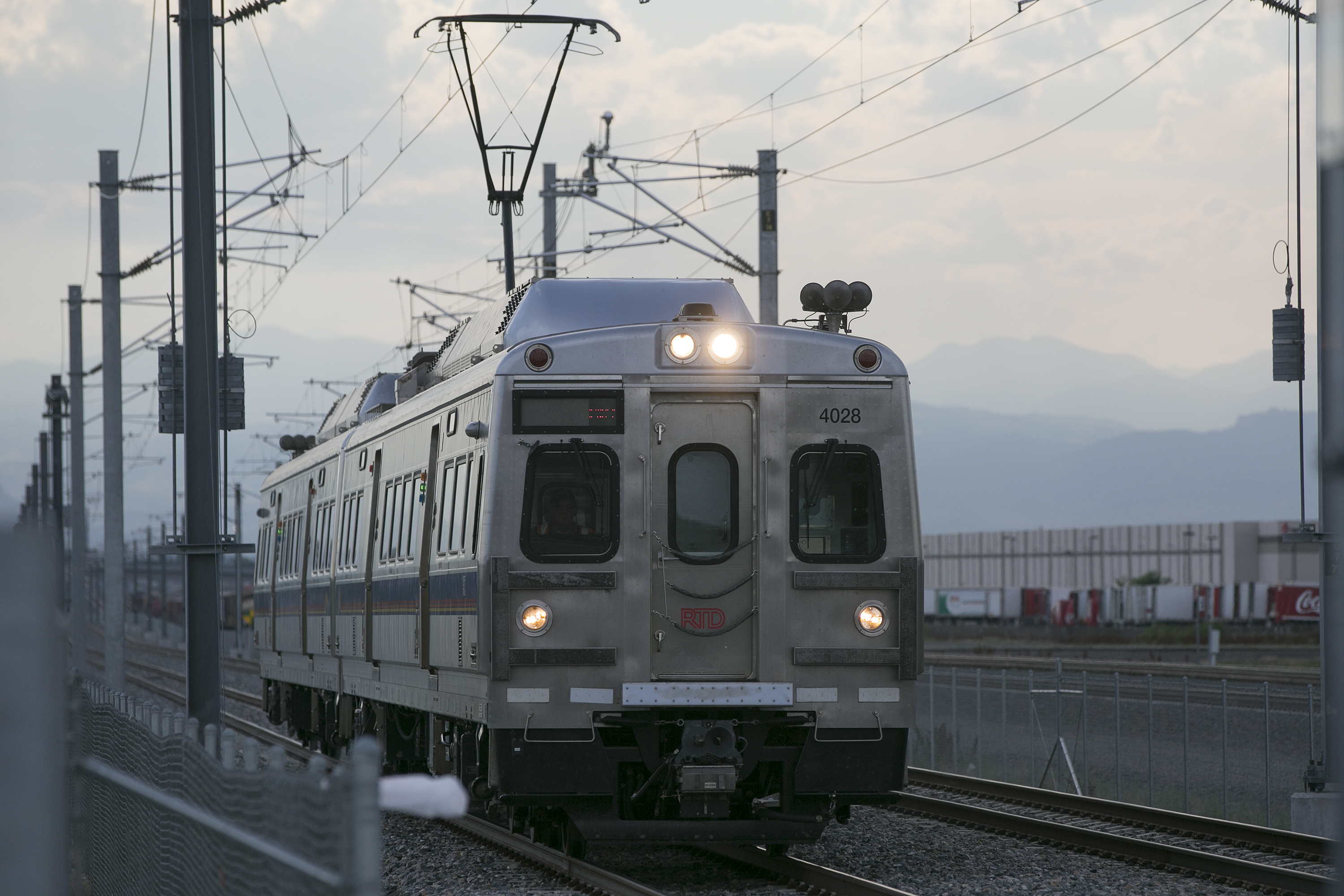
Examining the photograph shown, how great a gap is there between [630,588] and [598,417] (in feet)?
3.45

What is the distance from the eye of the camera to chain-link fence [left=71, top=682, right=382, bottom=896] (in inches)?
169

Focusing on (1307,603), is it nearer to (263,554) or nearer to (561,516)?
(263,554)

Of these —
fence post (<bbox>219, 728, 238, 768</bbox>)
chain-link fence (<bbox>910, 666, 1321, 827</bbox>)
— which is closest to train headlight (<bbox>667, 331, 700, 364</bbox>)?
fence post (<bbox>219, 728, 238, 768</bbox>)

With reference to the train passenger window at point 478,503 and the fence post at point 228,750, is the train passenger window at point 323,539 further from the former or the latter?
the fence post at point 228,750

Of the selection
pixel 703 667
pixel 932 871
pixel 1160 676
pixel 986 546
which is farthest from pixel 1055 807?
pixel 986 546

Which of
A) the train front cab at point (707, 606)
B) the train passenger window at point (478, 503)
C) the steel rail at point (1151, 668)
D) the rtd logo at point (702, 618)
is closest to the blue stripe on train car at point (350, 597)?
the train passenger window at point (478, 503)

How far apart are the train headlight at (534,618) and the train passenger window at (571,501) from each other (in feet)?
0.92

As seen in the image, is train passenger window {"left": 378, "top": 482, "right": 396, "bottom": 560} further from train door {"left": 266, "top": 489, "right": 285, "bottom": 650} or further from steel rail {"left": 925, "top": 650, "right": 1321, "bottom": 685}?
steel rail {"left": 925, "top": 650, "right": 1321, "bottom": 685}

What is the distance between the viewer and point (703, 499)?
1066cm

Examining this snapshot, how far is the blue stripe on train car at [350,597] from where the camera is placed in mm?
15156

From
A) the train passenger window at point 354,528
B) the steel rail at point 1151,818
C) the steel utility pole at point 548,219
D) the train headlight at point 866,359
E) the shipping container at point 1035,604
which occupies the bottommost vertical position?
the shipping container at point 1035,604

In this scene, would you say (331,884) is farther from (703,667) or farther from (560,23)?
(560,23)

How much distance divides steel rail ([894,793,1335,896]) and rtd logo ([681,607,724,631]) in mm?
3236

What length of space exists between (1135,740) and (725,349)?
1564 centimetres
